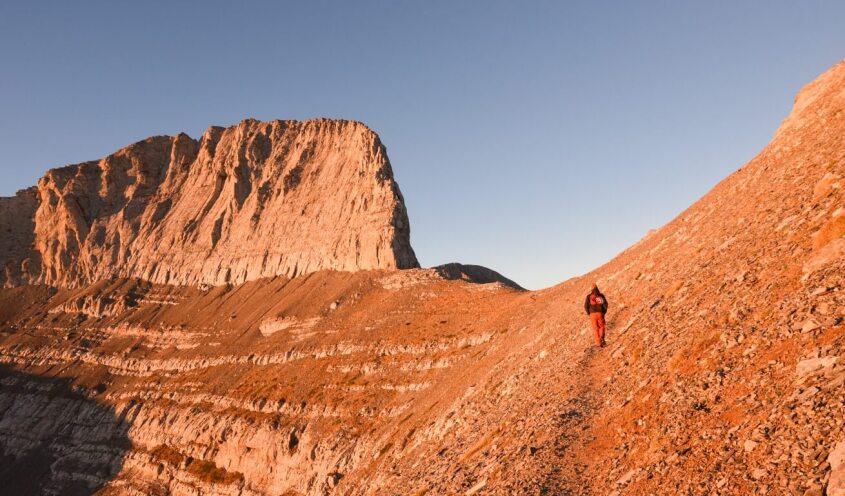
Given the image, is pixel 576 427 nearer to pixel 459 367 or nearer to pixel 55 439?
pixel 459 367

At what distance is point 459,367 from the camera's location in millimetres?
45156

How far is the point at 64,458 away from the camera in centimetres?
8306

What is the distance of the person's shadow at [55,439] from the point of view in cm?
7775

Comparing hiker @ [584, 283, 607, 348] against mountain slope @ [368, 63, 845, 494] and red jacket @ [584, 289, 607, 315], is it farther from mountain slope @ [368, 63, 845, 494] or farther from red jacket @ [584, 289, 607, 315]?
mountain slope @ [368, 63, 845, 494]

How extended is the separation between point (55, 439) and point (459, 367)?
267 feet

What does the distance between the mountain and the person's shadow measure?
41cm

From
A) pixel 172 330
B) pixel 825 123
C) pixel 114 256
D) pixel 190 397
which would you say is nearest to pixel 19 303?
pixel 114 256

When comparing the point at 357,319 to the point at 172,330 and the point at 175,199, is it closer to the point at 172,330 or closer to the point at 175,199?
the point at 172,330

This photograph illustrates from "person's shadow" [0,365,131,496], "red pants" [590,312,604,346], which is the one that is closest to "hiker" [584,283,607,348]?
"red pants" [590,312,604,346]

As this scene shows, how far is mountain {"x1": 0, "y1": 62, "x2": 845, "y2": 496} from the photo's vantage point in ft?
37.0

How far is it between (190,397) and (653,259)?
70464 millimetres

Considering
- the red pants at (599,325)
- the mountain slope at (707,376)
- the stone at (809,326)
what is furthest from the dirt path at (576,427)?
the stone at (809,326)

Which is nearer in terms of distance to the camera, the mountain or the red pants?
the mountain

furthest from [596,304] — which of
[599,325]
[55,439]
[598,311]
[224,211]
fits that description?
[224,211]
